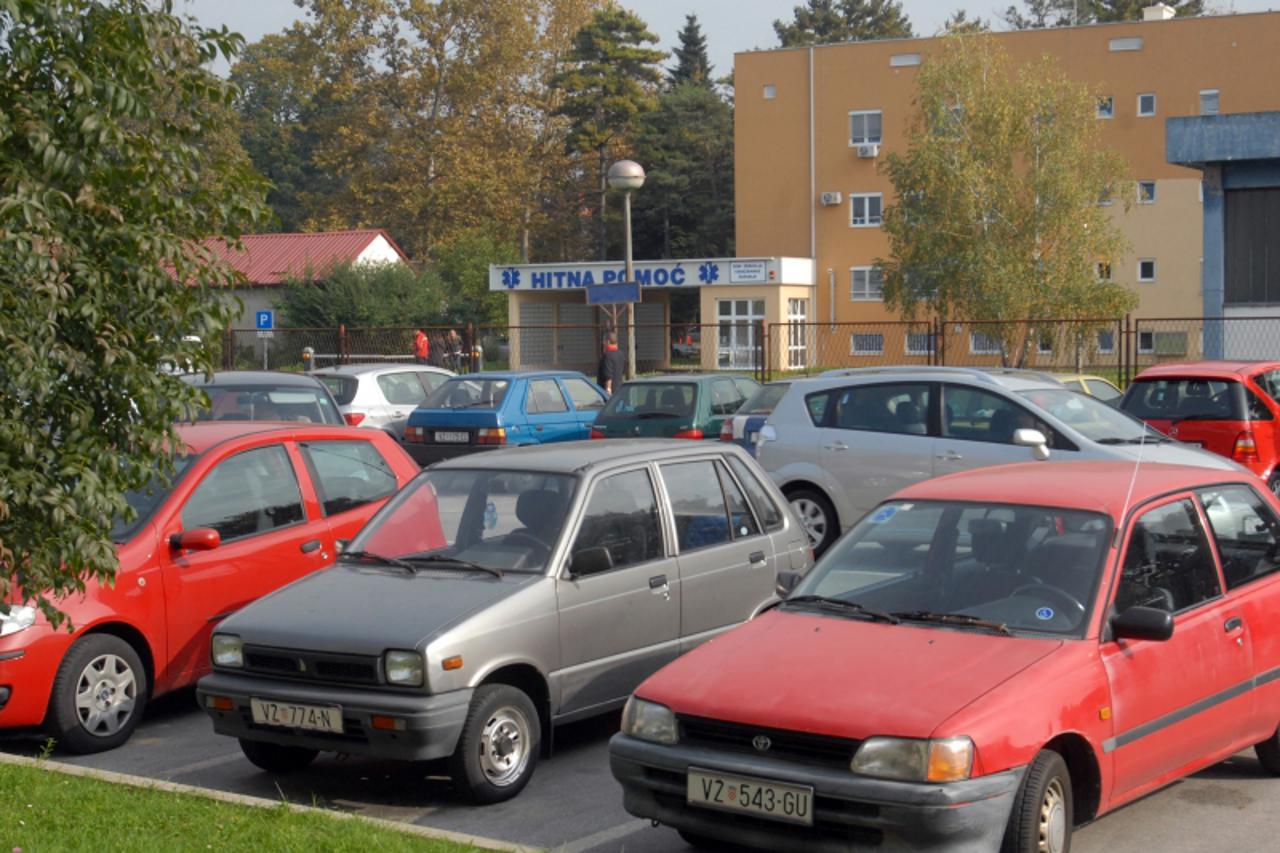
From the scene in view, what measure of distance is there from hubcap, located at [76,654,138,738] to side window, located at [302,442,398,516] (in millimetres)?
1779

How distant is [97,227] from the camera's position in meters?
5.58

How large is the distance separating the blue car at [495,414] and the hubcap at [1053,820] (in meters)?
15.5

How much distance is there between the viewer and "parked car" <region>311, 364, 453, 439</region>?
72.6 ft

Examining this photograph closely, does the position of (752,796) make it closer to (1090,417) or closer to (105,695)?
(105,695)

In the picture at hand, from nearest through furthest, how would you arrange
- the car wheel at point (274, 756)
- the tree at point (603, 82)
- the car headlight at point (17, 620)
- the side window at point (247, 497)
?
the car wheel at point (274, 756) < the car headlight at point (17, 620) < the side window at point (247, 497) < the tree at point (603, 82)

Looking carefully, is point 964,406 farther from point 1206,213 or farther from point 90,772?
point 1206,213

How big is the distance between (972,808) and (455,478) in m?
3.85

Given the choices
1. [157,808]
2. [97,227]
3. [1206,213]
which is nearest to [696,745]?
[157,808]

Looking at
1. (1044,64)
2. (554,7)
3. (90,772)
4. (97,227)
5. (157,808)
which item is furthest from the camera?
A: (554,7)

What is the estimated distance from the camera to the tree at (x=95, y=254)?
212 inches

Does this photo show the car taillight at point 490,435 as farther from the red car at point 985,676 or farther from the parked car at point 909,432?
the red car at point 985,676

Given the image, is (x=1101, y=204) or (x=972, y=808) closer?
(x=972, y=808)

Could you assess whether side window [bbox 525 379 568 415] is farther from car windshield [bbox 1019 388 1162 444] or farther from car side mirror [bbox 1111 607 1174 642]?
car side mirror [bbox 1111 607 1174 642]

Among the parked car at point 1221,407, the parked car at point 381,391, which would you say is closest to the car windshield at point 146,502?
the parked car at point 1221,407
